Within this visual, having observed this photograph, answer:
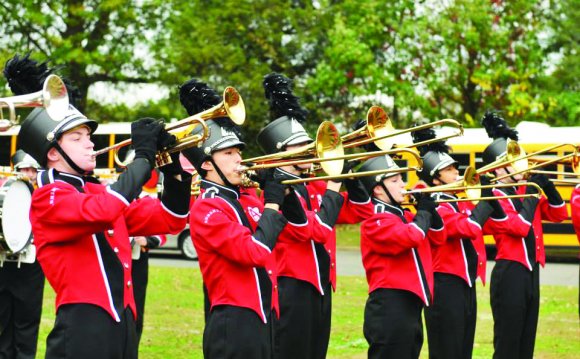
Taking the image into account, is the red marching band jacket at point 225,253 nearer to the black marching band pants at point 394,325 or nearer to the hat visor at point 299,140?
the hat visor at point 299,140

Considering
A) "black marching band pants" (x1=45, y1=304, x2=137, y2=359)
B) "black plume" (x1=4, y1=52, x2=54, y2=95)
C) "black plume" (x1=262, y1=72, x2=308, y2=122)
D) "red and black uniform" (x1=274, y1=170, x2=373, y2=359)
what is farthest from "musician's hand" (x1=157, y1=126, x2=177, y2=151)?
"black plume" (x1=262, y1=72, x2=308, y2=122)

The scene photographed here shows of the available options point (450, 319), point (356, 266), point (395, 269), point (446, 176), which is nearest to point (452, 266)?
point (450, 319)

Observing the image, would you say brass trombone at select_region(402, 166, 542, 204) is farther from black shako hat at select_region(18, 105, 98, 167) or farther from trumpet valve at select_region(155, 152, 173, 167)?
black shako hat at select_region(18, 105, 98, 167)

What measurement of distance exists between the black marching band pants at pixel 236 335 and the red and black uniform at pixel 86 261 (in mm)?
499

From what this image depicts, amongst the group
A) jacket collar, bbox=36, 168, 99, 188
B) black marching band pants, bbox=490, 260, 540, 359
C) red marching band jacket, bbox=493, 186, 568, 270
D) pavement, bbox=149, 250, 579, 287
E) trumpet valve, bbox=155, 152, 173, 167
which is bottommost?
pavement, bbox=149, 250, 579, 287

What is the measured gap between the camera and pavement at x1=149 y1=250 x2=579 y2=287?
55.7 feet

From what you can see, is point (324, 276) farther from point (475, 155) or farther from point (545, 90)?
point (545, 90)

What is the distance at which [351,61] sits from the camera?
24391 millimetres

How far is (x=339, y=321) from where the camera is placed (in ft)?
38.1

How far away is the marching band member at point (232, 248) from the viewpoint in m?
5.27

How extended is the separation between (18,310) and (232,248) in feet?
11.6

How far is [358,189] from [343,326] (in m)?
4.25

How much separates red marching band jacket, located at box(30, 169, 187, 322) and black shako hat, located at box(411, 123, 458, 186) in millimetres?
3463

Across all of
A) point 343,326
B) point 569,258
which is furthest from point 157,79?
point 343,326
